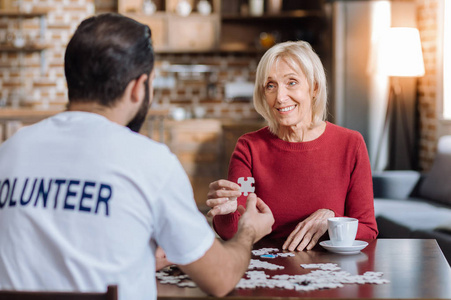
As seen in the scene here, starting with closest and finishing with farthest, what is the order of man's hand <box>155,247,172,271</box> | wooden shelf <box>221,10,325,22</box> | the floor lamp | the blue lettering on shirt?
the blue lettering on shirt, man's hand <box>155,247,172,271</box>, the floor lamp, wooden shelf <box>221,10,325,22</box>

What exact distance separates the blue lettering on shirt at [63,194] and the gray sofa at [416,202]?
236 cm

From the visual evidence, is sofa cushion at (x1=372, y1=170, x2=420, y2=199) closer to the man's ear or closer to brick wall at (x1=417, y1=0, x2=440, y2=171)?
brick wall at (x1=417, y1=0, x2=440, y2=171)

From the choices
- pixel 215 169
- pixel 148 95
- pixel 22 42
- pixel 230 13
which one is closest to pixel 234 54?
pixel 230 13

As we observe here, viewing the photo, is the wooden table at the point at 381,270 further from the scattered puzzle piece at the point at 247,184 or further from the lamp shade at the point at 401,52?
the lamp shade at the point at 401,52

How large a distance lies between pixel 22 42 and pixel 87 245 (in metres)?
6.15

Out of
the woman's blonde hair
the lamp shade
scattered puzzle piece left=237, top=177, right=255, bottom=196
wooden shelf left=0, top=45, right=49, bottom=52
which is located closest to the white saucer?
scattered puzzle piece left=237, top=177, right=255, bottom=196

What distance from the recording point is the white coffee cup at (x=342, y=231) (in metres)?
1.54

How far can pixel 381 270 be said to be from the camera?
4.50 ft

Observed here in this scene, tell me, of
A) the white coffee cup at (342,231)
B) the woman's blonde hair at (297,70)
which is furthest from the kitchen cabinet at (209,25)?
the white coffee cup at (342,231)

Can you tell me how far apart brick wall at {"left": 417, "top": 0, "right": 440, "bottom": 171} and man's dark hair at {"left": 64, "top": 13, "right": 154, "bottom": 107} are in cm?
437

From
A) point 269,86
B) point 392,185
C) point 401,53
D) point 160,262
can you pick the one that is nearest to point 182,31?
point 401,53

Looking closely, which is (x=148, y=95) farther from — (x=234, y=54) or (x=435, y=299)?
(x=234, y=54)

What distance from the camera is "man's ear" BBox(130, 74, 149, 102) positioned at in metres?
1.11

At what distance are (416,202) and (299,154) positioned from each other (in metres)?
2.38
